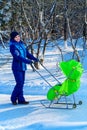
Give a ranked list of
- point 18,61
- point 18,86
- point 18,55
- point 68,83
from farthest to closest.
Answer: point 18,86 → point 18,61 → point 18,55 → point 68,83

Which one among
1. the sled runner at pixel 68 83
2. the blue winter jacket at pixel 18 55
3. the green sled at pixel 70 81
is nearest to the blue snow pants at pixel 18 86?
the blue winter jacket at pixel 18 55

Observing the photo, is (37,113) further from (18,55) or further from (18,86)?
(18,55)

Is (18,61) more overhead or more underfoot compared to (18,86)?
more overhead

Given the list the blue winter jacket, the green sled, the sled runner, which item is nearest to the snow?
the sled runner

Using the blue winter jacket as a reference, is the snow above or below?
below

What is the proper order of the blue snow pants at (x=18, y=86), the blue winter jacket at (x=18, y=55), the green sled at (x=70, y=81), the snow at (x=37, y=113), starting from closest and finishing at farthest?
the snow at (x=37, y=113), the green sled at (x=70, y=81), the blue winter jacket at (x=18, y=55), the blue snow pants at (x=18, y=86)

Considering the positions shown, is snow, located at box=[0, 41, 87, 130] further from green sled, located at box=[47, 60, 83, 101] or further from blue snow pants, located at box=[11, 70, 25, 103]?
green sled, located at box=[47, 60, 83, 101]

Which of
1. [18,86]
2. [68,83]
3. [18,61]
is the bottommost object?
[18,86]

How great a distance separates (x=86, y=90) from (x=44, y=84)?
4.46 feet

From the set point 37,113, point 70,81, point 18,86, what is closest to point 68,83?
point 70,81

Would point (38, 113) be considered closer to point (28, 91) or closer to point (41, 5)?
point (28, 91)

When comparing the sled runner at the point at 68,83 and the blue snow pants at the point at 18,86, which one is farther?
the blue snow pants at the point at 18,86

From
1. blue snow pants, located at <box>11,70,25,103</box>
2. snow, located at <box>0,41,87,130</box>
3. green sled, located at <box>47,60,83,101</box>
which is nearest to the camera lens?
snow, located at <box>0,41,87,130</box>

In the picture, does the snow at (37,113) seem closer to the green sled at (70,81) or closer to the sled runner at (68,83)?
the sled runner at (68,83)
